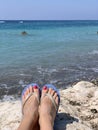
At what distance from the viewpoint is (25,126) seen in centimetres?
335

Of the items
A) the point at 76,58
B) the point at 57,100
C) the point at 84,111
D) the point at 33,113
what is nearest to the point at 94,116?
the point at 84,111

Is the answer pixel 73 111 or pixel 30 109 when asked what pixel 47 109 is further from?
pixel 73 111

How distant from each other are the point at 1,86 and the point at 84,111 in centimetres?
335

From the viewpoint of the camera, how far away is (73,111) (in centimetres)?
444

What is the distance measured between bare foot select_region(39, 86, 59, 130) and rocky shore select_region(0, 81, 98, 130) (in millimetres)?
154

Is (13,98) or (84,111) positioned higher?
(84,111)

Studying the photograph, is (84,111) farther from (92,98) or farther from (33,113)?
(33,113)

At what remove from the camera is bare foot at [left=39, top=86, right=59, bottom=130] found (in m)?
→ 3.45

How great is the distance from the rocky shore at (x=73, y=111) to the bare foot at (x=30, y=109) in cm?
17

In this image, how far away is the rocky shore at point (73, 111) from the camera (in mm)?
3775

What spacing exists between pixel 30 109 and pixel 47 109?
0.22 m

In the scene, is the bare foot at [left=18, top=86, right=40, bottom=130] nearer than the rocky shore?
Yes

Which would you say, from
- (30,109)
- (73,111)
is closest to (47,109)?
(30,109)

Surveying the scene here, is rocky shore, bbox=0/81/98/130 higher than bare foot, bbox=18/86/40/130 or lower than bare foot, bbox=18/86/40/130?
lower
